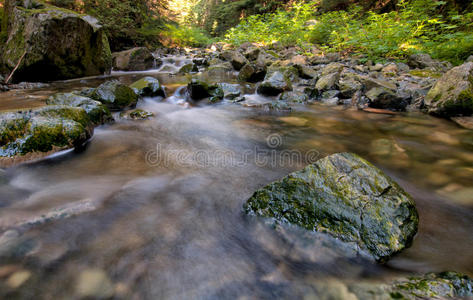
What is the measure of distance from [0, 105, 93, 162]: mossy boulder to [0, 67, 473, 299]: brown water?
20 centimetres

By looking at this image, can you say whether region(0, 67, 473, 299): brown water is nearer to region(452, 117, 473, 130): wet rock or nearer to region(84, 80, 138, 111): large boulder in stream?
region(452, 117, 473, 130): wet rock

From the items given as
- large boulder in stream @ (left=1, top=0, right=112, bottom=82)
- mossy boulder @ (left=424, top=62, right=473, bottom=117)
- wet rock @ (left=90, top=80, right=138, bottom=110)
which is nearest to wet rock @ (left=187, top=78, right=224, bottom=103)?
wet rock @ (left=90, top=80, right=138, bottom=110)

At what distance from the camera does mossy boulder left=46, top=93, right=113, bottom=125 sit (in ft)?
12.6

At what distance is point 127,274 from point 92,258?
0.29m

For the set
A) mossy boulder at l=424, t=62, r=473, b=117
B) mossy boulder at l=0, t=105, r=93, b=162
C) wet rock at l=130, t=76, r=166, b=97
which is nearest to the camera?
mossy boulder at l=0, t=105, r=93, b=162

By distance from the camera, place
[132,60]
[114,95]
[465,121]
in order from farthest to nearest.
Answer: [132,60] → [114,95] → [465,121]

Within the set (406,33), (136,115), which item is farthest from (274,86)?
(406,33)

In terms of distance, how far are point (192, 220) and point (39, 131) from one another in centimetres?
227

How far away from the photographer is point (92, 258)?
145cm

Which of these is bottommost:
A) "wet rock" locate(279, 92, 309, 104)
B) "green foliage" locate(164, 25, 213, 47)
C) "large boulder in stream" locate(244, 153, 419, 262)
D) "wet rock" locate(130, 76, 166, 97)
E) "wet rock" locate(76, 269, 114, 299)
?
"wet rock" locate(76, 269, 114, 299)

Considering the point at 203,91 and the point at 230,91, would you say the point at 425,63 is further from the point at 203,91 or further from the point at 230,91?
the point at 203,91

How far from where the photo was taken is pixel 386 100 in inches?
199

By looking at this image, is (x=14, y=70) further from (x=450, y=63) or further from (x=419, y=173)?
(x=450, y=63)

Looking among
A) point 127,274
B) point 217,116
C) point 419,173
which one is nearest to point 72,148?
point 127,274
